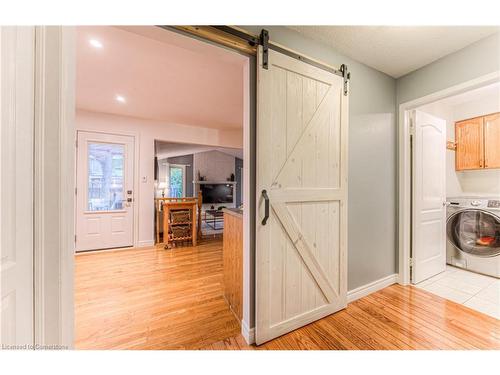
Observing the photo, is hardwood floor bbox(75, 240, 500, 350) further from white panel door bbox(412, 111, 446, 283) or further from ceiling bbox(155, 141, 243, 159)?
ceiling bbox(155, 141, 243, 159)

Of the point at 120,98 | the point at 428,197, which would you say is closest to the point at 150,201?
the point at 120,98

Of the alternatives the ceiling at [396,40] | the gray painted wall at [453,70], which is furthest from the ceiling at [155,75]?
the gray painted wall at [453,70]

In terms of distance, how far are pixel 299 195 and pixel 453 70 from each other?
2.03m

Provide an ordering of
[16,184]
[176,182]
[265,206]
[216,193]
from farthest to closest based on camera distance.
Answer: [216,193] → [176,182] → [265,206] → [16,184]

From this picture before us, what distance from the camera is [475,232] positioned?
256cm

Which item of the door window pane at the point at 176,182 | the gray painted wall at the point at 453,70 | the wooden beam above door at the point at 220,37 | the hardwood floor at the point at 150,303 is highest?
the gray painted wall at the point at 453,70

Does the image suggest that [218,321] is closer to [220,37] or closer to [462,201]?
[220,37]

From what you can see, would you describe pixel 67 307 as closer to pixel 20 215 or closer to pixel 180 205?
pixel 20 215

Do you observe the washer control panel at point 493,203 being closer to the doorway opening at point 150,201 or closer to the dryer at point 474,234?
the dryer at point 474,234

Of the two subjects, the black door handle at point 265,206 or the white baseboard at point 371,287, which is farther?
the white baseboard at point 371,287

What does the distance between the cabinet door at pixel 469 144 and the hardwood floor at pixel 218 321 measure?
88.7 inches

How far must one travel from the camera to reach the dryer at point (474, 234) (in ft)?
7.82

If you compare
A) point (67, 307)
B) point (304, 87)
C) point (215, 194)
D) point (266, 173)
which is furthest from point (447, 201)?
point (215, 194)

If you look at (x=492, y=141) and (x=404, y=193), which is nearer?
(x=404, y=193)
